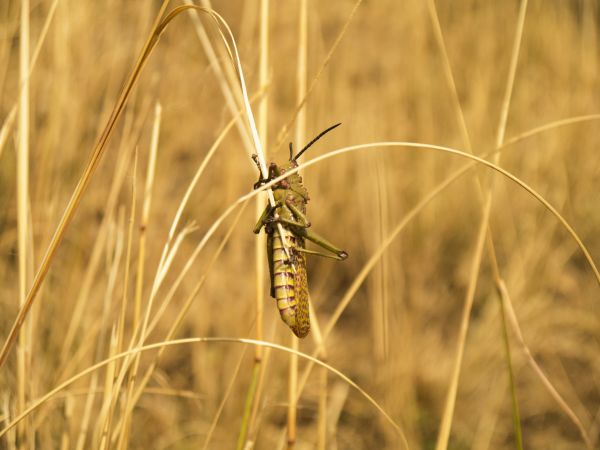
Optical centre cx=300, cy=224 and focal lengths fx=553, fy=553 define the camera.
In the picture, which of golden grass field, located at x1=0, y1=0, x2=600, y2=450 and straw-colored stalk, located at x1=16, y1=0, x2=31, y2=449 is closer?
straw-colored stalk, located at x1=16, y1=0, x2=31, y2=449

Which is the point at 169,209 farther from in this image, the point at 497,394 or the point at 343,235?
the point at 497,394

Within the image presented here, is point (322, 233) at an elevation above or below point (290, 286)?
above

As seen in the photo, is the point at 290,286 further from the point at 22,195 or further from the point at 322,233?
the point at 322,233

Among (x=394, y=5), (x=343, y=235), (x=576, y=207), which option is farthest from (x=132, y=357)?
(x=394, y=5)

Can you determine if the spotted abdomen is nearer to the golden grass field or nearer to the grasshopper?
the grasshopper

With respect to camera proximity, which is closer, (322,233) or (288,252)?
(288,252)

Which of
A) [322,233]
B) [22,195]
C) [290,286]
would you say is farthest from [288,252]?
[322,233]

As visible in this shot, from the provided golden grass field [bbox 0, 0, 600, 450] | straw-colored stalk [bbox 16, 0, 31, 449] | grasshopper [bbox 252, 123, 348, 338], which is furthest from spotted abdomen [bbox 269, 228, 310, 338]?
straw-colored stalk [bbox 16, 0, 31, 449]
